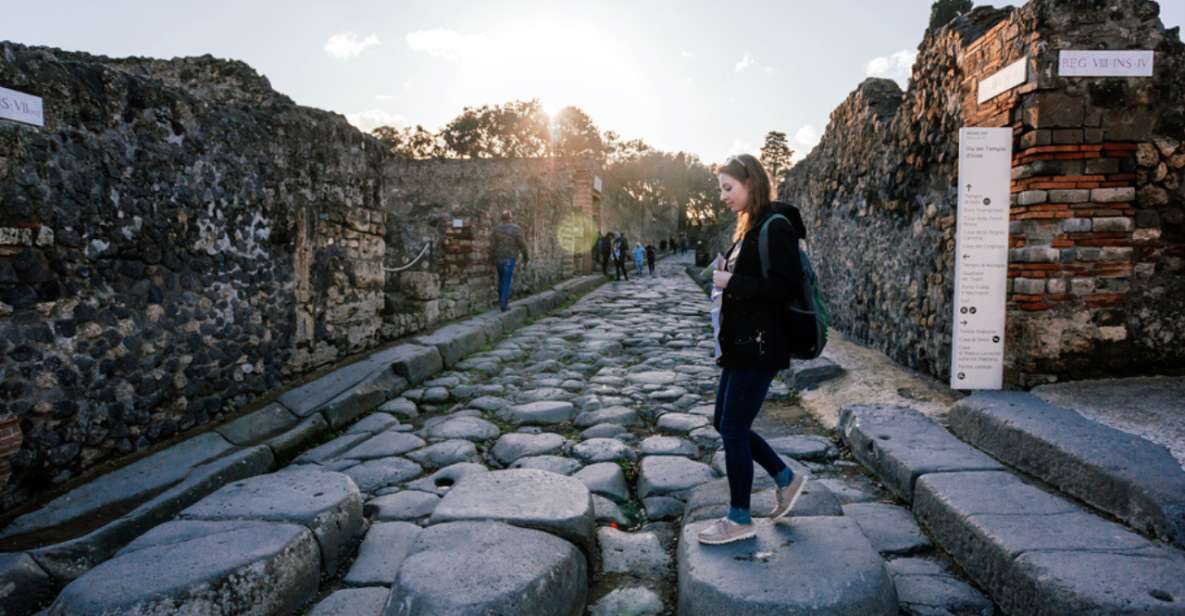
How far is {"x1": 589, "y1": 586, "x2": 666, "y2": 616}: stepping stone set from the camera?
2.15m

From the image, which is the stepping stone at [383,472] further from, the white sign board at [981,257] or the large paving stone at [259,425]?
the white sign board at [981,257]

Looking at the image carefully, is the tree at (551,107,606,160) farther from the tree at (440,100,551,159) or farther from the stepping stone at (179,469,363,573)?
the stepping stone at (179,469,363,573)

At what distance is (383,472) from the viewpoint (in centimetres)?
346

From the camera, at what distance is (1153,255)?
365 centimetres

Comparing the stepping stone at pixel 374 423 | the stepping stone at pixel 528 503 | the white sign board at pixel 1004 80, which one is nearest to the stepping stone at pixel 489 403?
the stepping stone at pixel 374 423

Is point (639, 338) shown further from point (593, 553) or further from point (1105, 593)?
point (1105, 593)

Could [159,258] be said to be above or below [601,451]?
above

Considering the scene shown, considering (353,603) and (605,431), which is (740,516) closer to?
(353,603)

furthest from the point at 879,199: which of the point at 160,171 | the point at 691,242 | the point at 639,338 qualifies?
the point at 691,242

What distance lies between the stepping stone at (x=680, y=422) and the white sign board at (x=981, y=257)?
1527mm

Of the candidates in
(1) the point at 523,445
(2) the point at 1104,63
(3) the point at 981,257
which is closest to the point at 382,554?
(1) the point at 523,445

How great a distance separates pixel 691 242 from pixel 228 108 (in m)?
52.4

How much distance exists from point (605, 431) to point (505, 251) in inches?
216

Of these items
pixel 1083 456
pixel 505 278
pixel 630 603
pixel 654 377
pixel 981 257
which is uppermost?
pixel 981 257
